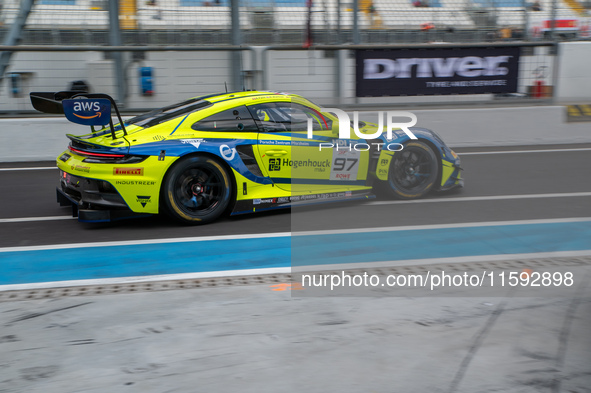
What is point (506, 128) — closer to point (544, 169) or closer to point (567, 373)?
point (544, 169)

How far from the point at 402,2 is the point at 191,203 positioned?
34.0ft

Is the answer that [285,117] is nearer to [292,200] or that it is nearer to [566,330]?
[292,200]

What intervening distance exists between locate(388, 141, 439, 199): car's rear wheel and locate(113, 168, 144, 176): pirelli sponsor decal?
2780mm

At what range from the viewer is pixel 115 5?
10.5m

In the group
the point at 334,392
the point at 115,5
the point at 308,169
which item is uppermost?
the point at 115,5

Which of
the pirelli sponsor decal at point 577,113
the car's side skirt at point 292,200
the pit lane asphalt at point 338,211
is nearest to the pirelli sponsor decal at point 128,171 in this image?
the pit lane asphalt at point 338,211

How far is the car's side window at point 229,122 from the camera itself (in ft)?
19.4

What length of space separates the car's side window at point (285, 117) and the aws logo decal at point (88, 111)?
1426 mm

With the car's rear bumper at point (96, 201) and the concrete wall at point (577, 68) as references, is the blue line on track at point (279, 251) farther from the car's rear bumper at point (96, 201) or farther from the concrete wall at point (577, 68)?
the concrete wall at point (577, 68)

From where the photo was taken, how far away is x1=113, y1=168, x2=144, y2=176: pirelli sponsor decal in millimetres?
5496

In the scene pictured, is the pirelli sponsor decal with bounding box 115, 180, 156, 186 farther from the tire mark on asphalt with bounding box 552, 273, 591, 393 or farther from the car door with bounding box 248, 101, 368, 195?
the tire mark on asphalt with bounding box 552, 273, 591, 393

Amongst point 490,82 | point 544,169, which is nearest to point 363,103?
point 490,82

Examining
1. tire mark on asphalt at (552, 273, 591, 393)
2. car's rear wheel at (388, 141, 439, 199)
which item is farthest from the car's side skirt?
tire mark on asphalt at (552, 273, 591, 393)

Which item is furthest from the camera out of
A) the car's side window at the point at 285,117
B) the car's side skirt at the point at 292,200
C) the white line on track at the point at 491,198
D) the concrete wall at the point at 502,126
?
the concrete wall at the point at 502,126
